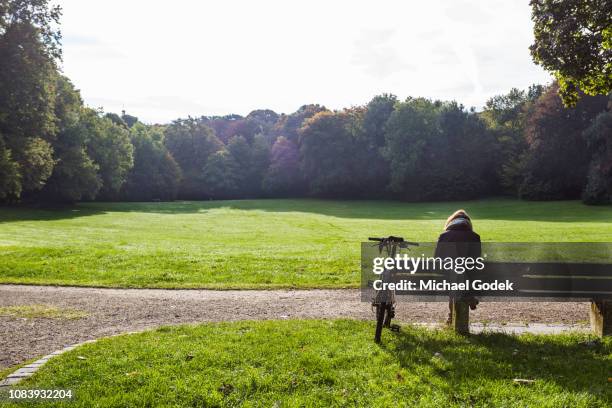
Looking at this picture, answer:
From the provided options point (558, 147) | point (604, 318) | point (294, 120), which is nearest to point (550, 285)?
point (604, 318)

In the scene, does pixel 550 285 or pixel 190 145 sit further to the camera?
pixel 190 145

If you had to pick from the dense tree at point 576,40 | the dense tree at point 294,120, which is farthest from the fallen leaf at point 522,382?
the dense tree at point 294,120

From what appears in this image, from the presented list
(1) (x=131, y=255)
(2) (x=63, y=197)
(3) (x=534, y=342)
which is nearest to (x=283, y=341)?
(3) (x=534, y=342)

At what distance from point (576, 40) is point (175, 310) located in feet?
34.7

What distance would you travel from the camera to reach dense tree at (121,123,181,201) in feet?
231

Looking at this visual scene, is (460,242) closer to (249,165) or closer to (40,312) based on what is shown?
(40,312)

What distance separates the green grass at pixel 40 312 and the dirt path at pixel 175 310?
23cm

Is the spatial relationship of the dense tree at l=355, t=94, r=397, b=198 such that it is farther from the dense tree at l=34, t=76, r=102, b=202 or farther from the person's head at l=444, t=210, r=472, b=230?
the person's head at l=444, t=210, r=472, b=230

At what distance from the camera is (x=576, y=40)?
1063 cm

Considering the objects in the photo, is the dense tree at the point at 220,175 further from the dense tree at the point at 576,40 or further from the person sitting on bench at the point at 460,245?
the person sitting on bench at the point at 460,245

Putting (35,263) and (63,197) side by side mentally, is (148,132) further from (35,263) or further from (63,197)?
(35,263)

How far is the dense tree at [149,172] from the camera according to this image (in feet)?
231

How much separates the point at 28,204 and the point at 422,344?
176 feet

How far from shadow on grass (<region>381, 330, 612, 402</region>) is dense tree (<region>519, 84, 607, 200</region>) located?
173 feet
